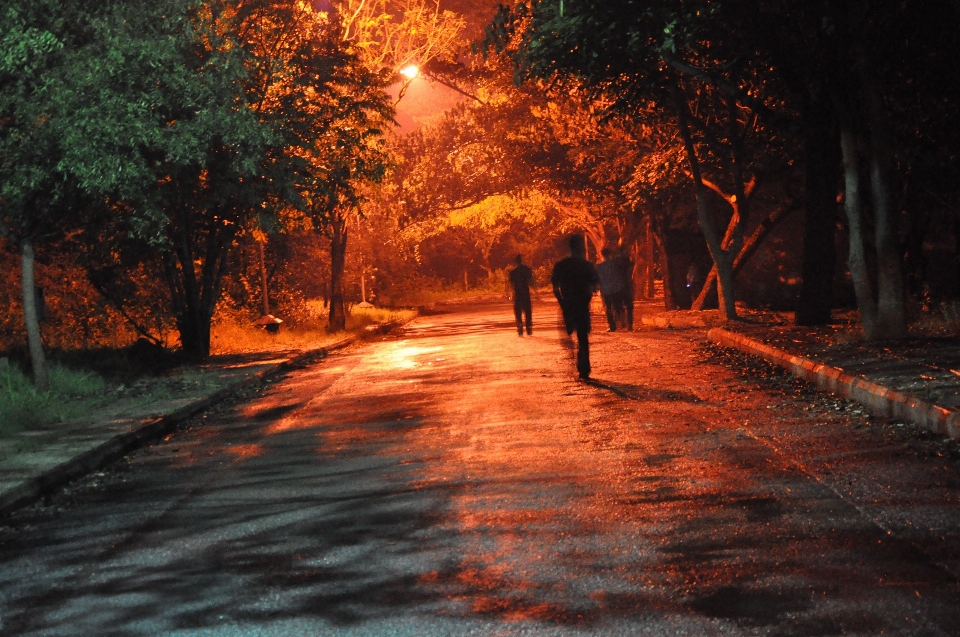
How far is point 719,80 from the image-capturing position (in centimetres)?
2025

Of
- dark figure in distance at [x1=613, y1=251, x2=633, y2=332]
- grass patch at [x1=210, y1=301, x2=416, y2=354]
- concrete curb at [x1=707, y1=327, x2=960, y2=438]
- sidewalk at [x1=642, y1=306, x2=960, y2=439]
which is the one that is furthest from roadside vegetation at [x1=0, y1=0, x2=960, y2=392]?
dark figure in distance at [x1=613, y1=251, x2=633, y2=332]

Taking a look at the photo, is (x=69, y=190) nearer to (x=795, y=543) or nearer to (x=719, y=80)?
(x=719, y=80)

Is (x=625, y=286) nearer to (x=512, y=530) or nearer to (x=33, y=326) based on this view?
(x=33, y=326)

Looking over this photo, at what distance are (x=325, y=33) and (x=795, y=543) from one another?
25.2 meters

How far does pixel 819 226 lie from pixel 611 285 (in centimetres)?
550

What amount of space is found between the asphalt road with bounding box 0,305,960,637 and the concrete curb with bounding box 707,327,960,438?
50 centimetres

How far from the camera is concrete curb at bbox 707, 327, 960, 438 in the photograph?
10.2 m

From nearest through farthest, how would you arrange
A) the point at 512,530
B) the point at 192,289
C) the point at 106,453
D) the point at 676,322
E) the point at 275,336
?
the point at 512,530, the point at 106,453, the point at 192,289, the point at 676,322, the point at 275,336

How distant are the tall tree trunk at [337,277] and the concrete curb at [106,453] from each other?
606 inches

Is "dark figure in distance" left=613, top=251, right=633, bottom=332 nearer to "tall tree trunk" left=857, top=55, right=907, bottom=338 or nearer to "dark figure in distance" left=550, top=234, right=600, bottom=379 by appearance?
"tall tree trunk" left=857, top=55, right=907, bottom=338

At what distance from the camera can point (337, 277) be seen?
36438mm

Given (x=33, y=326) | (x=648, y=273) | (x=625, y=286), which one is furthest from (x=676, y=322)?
(x=648, y=273)

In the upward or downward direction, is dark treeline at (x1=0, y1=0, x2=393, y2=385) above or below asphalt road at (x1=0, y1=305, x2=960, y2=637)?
above

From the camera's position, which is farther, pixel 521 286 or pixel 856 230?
pixel 521 286
